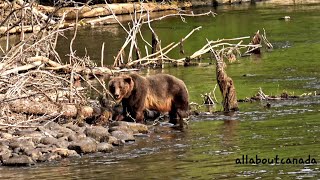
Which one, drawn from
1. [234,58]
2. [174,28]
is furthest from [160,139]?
[174,28]

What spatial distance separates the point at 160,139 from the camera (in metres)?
16.6

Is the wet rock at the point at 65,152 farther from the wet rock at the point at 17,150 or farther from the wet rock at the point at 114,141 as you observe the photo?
the wet rock at the point at 114,141

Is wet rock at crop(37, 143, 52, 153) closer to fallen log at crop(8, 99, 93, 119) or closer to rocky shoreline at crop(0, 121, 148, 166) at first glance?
rocky shoreline at crop(0, 121, 148, 166)

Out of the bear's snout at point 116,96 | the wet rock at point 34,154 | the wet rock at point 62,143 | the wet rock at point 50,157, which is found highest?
the bear's snout at point 116,96

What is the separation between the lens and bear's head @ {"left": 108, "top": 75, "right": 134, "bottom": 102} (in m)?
17.9

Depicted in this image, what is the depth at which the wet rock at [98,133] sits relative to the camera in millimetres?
16250

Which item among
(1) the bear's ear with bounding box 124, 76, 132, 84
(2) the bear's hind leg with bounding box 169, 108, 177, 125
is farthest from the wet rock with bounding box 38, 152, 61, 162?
(2) the bear's hind leg with bounding box 169, 108, 177, 125

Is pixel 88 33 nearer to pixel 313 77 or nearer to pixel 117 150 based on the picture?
pixel 313 77

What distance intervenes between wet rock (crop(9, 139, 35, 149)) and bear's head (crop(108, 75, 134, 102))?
278cm

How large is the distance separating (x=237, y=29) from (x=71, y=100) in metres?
26.4

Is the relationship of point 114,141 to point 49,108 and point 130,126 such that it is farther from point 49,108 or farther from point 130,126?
point 49,108

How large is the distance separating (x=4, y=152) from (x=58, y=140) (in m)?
1.16

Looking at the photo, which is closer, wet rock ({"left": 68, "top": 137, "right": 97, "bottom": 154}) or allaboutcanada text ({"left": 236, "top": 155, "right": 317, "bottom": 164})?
allaboutcanada text ({"left": 236, "top": 155, "right": 317, "bottom": 164})

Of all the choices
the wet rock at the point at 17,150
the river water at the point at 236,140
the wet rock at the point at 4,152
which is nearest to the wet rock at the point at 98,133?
the river water at the point at 236,140
